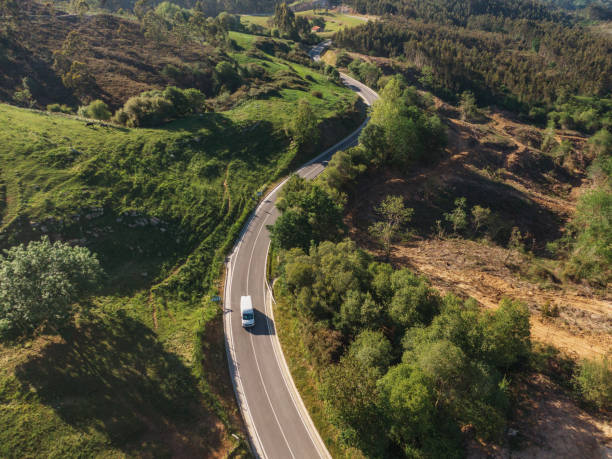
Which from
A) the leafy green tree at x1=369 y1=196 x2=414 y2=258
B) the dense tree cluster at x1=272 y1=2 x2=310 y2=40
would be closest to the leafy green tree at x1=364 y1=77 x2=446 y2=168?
the leafy green tree at x1=369 y1=196 x2=414 y2=258

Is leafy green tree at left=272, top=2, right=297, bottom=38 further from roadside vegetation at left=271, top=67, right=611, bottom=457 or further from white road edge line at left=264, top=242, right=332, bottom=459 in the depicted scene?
white road edge line at left=264, top=242, right=332, bottom=459

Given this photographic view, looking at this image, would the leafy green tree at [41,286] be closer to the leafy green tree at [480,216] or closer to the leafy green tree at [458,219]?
the leafy green tree at [458,219]

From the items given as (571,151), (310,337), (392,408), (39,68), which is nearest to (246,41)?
(39,68)

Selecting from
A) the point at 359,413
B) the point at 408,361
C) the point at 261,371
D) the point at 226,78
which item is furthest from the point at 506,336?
the point at 226,78

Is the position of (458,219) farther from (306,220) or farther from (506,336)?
(506,336)

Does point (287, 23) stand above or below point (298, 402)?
above

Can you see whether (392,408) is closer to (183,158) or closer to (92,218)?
(92,218)
